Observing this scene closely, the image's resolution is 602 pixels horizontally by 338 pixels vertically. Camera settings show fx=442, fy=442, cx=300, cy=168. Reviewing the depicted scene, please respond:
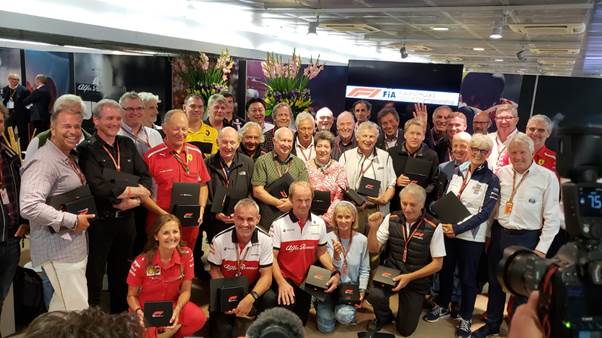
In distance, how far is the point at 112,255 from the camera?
10.4ft

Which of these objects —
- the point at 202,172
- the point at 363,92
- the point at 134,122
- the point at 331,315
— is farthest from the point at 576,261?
the point at 363,92

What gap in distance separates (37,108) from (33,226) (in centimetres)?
432

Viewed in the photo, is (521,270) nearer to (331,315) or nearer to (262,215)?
(331,315)

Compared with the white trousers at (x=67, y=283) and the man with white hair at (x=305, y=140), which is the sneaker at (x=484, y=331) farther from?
the white trousers at (x=67, y=283)

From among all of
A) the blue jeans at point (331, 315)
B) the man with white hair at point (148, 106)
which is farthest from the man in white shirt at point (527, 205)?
the man with white hair at point (148, 106)

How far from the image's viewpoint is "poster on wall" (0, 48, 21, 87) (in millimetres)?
5551

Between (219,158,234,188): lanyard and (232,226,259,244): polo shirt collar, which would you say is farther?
(219,158,234,188): lanyard

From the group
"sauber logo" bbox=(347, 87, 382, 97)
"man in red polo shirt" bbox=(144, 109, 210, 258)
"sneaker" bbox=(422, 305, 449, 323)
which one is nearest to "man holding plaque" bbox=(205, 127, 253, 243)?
"man in red polo shirt" bbox=(144, 109, 210, 258)

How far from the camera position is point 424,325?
370 cm

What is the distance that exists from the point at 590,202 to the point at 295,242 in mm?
2430

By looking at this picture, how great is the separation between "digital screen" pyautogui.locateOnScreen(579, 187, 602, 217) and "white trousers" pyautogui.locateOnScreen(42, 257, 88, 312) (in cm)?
263

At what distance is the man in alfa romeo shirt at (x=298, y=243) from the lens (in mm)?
3408

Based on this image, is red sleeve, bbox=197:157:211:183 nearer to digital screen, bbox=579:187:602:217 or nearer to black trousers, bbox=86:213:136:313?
black trousers, bbox=86:213:136:313

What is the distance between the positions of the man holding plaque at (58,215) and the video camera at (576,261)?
2380 millimetres
